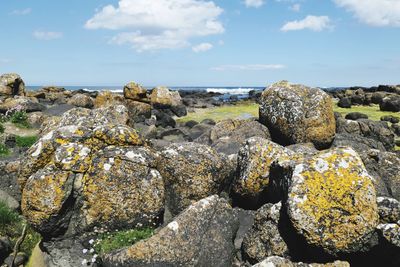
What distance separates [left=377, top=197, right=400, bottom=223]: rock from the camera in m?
9.05

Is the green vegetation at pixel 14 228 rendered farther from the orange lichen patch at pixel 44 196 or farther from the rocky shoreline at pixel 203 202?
the orange lichen patch at pixel 44 196

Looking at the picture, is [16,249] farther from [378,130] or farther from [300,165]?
[378,130]

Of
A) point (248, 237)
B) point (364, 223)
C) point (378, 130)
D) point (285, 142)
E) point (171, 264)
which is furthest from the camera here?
point (378, 130)

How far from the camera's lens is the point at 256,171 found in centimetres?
1231

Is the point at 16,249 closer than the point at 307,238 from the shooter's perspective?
No

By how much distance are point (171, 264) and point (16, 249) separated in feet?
17.6

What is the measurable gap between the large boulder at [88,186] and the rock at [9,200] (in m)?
3.25

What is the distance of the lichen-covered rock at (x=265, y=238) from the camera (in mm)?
9680

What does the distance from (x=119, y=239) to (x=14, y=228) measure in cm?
551

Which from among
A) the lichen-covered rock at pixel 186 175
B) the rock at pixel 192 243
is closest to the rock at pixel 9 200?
the lichen-covered rock at pixel 186 175

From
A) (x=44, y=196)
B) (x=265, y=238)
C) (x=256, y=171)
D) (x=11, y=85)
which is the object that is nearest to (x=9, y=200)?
(x=44, y=196)

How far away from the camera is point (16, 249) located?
1205 cm

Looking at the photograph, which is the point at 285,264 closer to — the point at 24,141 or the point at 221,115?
the point at 24,141

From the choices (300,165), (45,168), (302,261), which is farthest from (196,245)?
(45,168)
